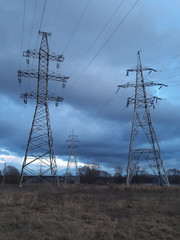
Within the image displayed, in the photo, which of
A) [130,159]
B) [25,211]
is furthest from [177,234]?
[130,159]

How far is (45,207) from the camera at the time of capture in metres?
13.8

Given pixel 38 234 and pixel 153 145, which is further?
pixel 153 145

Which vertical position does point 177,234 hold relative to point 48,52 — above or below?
below

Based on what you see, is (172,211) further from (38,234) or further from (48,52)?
(48,52)

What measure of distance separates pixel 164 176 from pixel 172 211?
14.8m

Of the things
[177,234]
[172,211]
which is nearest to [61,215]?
[177,234]

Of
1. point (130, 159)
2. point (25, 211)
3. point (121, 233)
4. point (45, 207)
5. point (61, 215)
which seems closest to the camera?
point (121, 233)

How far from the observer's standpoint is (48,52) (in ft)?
91.8

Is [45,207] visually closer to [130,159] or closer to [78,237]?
[78,237]

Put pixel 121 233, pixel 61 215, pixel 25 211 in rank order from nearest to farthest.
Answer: pixel 121 233
pixel 61 215
pixel 25 211

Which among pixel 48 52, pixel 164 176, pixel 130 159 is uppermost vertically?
pixel 48 52

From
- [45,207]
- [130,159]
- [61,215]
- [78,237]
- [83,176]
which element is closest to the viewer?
[78,237]

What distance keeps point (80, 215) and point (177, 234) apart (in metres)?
4.80

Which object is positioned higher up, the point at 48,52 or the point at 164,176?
the point at 48,52
